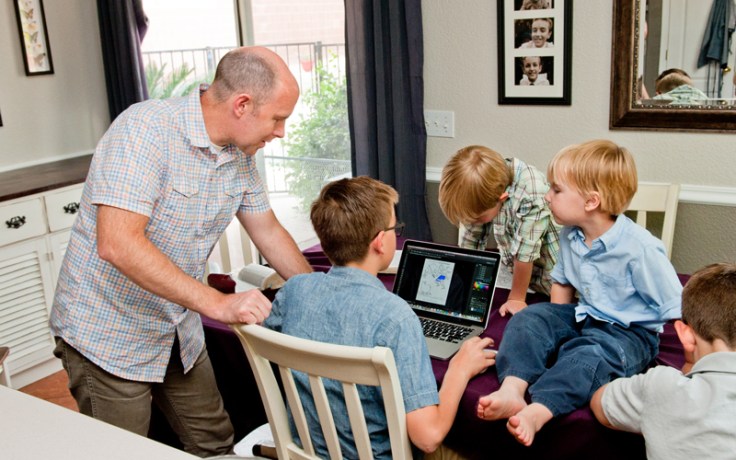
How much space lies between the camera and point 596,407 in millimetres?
1538

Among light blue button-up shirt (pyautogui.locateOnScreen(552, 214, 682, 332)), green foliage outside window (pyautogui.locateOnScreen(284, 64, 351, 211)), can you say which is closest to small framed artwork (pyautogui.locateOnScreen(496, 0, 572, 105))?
green foliage outside window (pyautogui.locateOnScreen(284, 64, 351, 211))

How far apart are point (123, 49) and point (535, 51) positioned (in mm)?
2465

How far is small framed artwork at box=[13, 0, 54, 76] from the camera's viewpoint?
394 cm

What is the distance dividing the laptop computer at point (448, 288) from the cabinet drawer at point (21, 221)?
2168 mm

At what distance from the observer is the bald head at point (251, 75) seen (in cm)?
177

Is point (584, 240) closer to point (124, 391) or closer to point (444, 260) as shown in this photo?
point (444, 260)

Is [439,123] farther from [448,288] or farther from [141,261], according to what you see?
[141,261]

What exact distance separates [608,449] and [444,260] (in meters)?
0.66

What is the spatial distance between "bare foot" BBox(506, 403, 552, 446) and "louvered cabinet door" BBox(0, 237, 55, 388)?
2731 millimetres

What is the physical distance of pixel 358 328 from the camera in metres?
1.50

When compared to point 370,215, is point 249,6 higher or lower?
higher

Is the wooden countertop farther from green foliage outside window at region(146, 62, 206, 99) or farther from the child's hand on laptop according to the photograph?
the child's hand on laptop

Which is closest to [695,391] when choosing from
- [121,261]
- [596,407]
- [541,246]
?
[596,407]

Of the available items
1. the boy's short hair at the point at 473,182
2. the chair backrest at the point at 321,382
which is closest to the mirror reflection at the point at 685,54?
the boy's short hair at the point at 473,182
